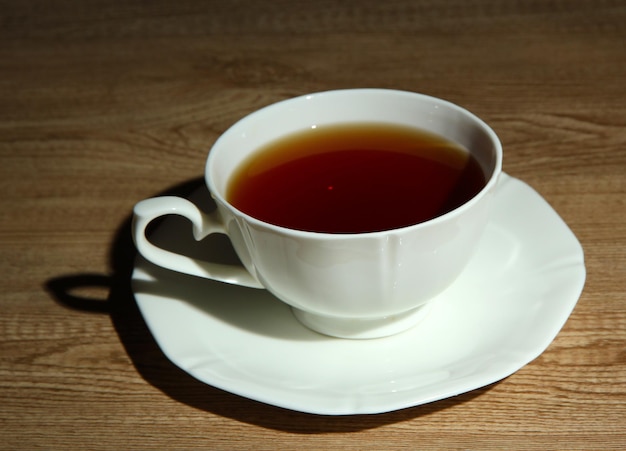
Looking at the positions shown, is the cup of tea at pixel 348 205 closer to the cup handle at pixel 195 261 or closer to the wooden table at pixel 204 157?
the cup handle at pixel 195 261

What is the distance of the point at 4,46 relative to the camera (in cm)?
164

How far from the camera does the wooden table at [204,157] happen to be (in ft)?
2.27

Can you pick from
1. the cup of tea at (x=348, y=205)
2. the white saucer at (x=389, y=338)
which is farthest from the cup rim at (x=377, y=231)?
the white saucer at (x=389, y=338)

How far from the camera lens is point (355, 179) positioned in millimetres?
847

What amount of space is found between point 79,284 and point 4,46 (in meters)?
0.94

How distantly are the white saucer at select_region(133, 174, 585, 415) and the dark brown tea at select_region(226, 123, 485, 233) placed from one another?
0.34ft

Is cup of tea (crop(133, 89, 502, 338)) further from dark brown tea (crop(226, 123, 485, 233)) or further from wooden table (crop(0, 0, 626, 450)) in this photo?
wooden table (crop(0, 0, 626, 450))

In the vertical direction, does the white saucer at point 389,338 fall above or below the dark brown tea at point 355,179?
below

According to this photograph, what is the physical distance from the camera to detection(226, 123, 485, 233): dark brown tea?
0.77 m

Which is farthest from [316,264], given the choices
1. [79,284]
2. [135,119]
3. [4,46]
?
[4,46]

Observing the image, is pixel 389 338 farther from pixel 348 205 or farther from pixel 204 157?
pixel 204 157

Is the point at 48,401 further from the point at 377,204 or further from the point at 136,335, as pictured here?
the point at 377,204

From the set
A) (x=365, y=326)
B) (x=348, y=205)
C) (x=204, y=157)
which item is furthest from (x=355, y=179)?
(x=204, y=157)

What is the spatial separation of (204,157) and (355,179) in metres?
0.40
